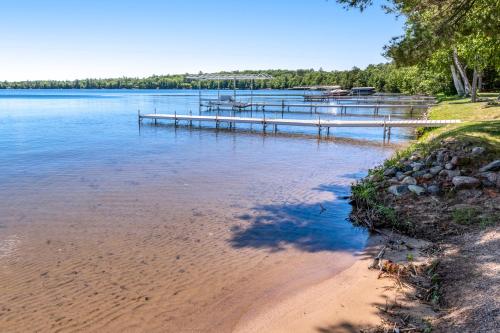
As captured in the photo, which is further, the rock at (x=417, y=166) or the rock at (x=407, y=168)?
the rock at (x=407, y=168)

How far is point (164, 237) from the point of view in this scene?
9.75 metres

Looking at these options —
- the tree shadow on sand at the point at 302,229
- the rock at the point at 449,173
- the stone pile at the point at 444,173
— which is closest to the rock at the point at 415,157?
the stone pile at the point at 444,173

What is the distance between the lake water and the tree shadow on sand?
42mm

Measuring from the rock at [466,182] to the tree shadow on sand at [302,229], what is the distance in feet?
9.13

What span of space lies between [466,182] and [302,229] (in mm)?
4283

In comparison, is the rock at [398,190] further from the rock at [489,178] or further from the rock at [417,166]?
the rock at [489,178]

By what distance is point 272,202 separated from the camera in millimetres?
12734

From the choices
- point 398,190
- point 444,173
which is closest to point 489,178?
point 444,173

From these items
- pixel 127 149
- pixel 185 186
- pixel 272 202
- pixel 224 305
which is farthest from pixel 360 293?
pixel 127 149

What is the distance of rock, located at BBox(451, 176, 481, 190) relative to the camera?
397 inches

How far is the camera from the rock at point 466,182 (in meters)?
10.1

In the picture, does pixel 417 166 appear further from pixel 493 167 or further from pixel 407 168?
pixel 493 167

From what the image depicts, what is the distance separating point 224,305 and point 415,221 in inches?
203

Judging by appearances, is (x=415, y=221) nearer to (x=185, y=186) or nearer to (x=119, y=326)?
(x=119, y=326)
